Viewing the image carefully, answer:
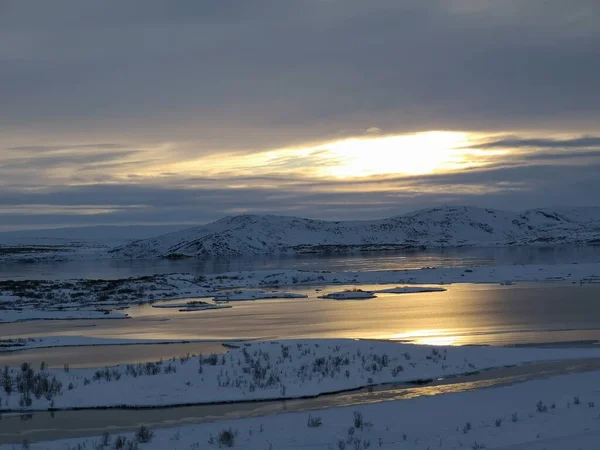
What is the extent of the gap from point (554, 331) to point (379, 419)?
15.4m

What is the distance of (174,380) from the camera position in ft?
57.5

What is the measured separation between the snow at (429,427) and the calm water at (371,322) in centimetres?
964

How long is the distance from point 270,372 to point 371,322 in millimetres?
13771

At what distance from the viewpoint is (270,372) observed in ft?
60.3

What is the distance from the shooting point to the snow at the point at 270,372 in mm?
16250

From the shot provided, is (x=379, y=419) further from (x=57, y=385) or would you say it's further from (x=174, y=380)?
(x=57, y=385)

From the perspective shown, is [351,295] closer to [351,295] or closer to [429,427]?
[351,295]

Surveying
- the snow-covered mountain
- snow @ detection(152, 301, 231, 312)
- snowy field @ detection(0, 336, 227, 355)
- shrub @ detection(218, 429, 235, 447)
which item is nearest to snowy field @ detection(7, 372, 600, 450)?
shrub @ detection(218, 429, 235, 447)

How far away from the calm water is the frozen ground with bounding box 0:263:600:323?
4669 millimetres

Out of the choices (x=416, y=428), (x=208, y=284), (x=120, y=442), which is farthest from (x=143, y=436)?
(x=208, y=284)

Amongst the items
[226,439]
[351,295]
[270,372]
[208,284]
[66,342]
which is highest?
[226,439]

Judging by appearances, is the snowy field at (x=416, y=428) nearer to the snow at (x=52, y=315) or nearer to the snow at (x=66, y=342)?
the snow at (x=66, y=342)

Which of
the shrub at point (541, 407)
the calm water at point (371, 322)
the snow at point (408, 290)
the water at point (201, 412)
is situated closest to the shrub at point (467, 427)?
the shrub at point (541, 407)

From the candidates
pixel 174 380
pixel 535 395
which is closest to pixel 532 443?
pixel 535 395
